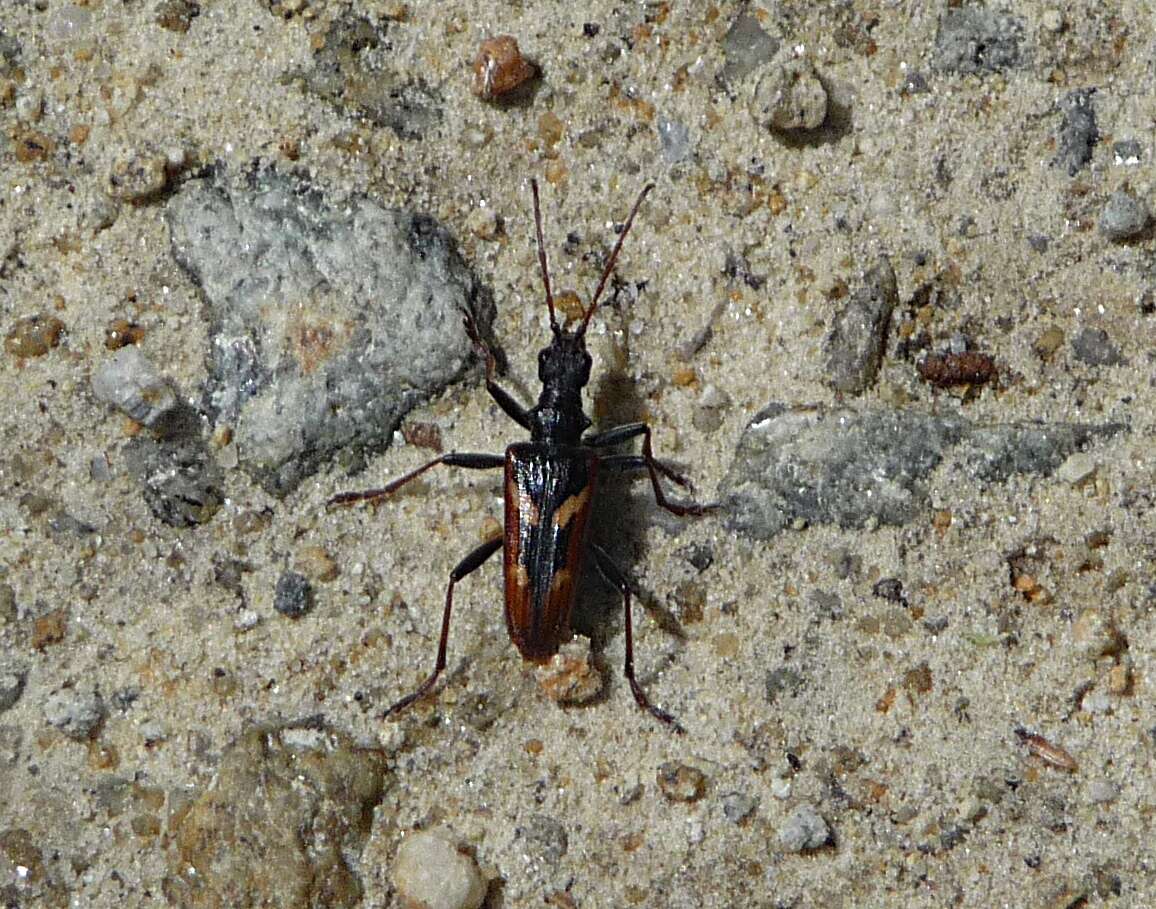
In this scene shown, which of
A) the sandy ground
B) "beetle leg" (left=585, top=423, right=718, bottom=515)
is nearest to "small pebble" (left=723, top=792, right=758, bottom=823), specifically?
the sandy ground

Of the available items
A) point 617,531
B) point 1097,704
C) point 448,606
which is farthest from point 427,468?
point 1097,704

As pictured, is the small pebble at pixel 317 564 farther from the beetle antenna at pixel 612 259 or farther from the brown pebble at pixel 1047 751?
the brown pebble at pixel 1047 751

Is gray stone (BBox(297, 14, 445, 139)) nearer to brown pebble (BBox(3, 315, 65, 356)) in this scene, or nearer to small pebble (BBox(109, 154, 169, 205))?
small pebble (BBox(109, 154, 169, 205))

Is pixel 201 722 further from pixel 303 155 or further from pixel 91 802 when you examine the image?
pixel 303 155

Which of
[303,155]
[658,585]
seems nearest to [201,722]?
[658,585]

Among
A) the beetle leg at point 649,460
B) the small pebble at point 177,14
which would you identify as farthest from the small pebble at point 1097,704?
the small pebble at point 177,14

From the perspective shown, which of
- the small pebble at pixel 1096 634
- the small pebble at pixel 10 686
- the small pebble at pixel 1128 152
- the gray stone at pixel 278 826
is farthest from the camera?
the small pebble at pixel 1128 152

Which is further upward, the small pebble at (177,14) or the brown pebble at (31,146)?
the small pebble at (177,14)

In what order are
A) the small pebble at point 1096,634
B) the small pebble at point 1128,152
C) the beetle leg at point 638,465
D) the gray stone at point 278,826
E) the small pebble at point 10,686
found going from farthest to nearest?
1. the beetle leg at point 638,465
2. the small pebble at point 1128,152
3. the small pebble at point 10,686
4. the small pebble at point 1096,634
5. the gray stone at point 278,826
